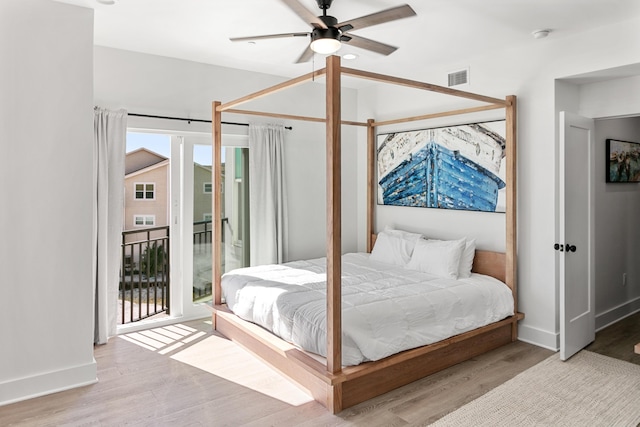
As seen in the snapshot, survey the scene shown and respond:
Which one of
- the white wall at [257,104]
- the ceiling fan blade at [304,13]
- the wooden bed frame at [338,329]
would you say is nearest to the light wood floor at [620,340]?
the wooden bed frame at [338,329]

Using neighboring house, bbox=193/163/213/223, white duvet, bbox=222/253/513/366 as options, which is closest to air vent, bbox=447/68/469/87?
white duvet, bbox=222/253/513/366

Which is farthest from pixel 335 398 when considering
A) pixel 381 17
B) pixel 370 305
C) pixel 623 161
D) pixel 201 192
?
pixel 623 161

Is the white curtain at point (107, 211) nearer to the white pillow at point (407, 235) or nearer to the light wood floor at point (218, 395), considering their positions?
the light wood floor at point (218, 395)

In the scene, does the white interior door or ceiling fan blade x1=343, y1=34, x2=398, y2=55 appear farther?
the white interior door

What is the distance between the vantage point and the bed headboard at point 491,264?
4022mm

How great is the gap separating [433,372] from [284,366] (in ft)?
3.59

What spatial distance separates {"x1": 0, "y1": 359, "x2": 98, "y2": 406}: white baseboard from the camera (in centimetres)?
282

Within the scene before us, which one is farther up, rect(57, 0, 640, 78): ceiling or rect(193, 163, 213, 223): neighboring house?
rect(57, 0, 640, 78): ceiling

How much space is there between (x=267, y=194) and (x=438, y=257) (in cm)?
195

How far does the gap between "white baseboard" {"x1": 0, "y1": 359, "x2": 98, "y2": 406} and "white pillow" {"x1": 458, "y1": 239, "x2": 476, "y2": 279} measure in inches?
121

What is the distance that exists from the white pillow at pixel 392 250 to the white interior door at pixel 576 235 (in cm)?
139

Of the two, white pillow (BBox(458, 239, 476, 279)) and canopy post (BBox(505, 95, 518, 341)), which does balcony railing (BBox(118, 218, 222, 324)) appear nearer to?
white pillow (BBox(458, 239, 476, 279))

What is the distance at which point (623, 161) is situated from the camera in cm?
451

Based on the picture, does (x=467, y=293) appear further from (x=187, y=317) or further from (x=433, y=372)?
(x=187, y=317)
